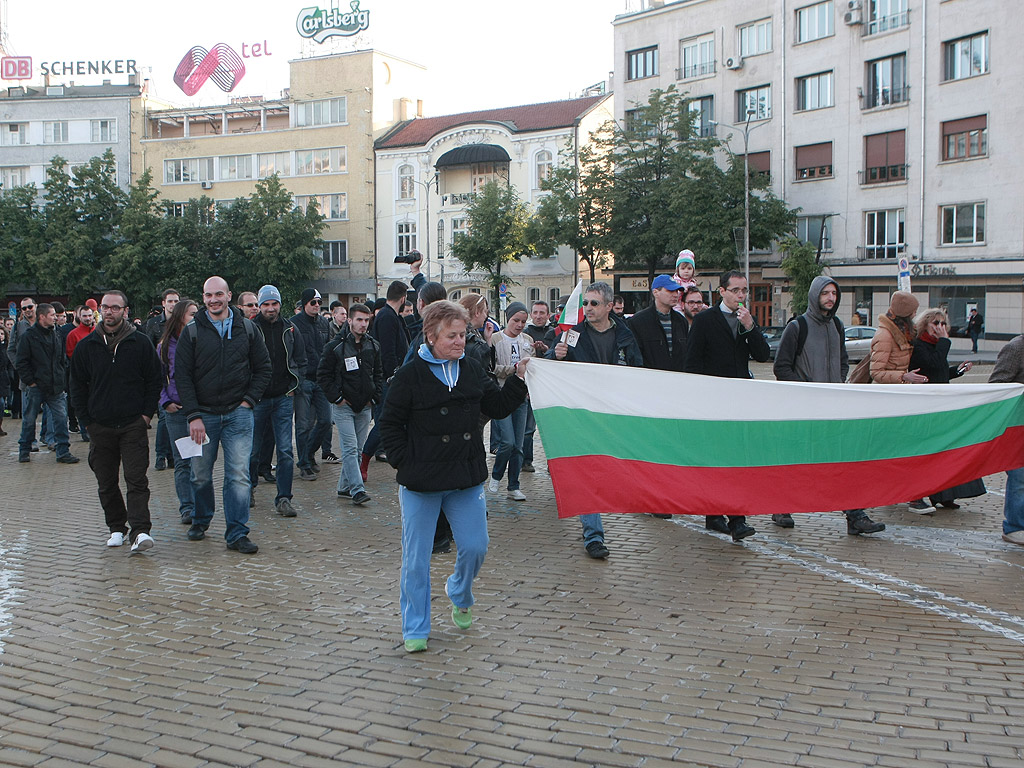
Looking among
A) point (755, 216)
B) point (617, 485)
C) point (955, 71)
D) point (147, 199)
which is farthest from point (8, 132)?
point (617, 485)

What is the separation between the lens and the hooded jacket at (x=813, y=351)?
8.70 meters

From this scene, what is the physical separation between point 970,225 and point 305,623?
41.8 meters

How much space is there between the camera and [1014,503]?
25.8 feet

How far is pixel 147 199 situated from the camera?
64.2 meters

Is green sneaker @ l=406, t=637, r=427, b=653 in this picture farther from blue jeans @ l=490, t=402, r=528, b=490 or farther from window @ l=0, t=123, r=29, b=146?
window @ l=0, t=123, r=29, b=146

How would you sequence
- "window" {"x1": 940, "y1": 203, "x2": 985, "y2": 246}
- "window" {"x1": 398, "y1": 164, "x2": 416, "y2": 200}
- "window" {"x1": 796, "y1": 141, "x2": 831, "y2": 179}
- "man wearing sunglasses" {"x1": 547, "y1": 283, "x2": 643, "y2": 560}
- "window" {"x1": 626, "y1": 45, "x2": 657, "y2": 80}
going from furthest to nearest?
1. "window" {"x1": 398, "y1": 164, "x2": 416, "y2": 200}
2. "window" {"x1": 626, "y1": 45, "x2": 657, "y2": 80}
3. "window" {"x1": 796, "y1": 141, "x2": 831, "y2": 179}
4. "window" {"x1": 940, "y1": 203, "x2": 985, "y2": 246}
5. "man wearing sunglasses" {"x1": 547, "y1": 283, "x2": 643, "y2": 560}

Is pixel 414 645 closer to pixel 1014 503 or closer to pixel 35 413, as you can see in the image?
pixel 1014 503

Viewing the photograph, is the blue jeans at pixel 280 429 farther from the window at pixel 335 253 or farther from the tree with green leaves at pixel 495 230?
the window at pixel 335 253

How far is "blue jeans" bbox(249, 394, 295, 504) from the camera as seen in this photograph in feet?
31.2


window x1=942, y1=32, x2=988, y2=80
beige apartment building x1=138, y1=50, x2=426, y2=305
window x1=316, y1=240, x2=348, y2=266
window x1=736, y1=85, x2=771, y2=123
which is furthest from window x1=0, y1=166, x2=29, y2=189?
window x1=942, y1=32, x2=988, y2=80

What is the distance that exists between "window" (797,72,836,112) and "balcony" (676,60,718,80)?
17.4 ft

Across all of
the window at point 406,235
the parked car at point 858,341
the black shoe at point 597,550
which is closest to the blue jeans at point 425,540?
the black shoe at point 597,550

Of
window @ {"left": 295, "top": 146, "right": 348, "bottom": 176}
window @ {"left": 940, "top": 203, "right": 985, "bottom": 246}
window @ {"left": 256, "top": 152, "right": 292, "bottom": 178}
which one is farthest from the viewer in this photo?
window @ {"left": 256, "top": 152, "right": 292, "bottom": 178}

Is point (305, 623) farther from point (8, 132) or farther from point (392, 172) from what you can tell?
point (8, 132)
